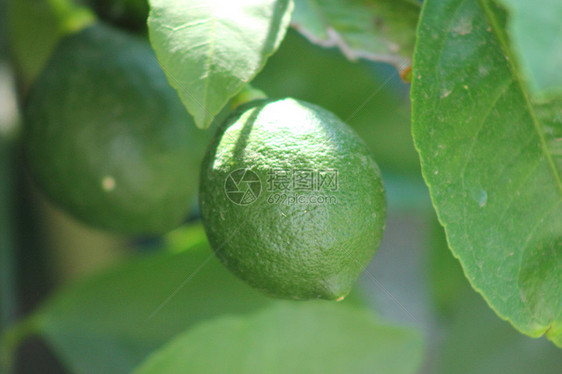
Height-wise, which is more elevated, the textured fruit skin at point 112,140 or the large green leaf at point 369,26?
the large green leaf at point 369,26

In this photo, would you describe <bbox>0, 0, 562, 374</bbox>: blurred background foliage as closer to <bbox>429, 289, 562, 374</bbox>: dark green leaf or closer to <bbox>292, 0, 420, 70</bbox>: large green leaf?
<bbox>429, 289, 562, 374</bbox>: dark green leaf

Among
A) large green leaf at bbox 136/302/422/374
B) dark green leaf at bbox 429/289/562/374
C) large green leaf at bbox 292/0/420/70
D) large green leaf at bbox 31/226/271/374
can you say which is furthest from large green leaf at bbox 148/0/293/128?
dark green leaf at bbox 429/289/562/374

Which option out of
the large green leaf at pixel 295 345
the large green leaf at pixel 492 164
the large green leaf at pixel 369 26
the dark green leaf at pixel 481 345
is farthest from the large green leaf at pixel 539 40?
the dark green leaf at pixel 481 345

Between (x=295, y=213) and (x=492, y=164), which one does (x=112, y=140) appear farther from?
(x=492, y=164)

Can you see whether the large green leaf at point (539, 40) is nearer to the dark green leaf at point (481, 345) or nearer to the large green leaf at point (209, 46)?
the large green leaf at point (209, 46)

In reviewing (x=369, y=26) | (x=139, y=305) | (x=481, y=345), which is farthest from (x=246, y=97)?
(x=481, y=345)

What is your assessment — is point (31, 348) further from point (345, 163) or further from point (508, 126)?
point (508, 126)
